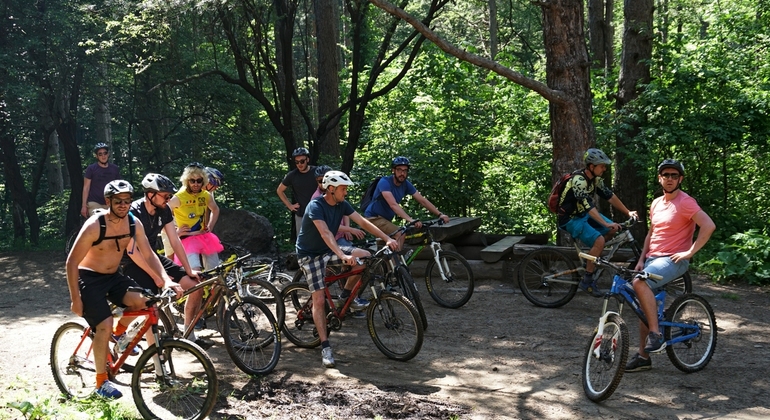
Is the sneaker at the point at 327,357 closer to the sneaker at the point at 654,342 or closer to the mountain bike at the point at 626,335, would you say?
the mountain bike at the point at 626,335

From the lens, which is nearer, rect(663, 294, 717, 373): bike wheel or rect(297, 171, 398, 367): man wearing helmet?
rect(663, 294, 717, 373): bike wheel

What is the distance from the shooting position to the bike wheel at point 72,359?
20.5 ft

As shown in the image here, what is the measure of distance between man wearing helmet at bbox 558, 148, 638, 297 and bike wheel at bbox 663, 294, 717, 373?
2298 millimetres

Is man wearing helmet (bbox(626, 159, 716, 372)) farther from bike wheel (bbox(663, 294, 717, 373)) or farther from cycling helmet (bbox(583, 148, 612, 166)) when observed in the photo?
cycling helmet (bbox(583, 148, 612, 166))

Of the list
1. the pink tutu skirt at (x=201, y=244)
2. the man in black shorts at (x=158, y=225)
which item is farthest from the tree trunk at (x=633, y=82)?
the man in black shorts at (x=158, y=225)

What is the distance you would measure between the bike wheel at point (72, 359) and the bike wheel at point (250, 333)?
1.19 meters

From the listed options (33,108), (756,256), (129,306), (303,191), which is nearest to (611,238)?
(756,256)

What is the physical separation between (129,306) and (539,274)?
224 inches

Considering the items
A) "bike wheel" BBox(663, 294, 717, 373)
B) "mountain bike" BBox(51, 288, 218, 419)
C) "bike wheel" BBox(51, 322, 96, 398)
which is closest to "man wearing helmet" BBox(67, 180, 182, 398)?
"mountain bike" BBox(51, 288, 218, 419)

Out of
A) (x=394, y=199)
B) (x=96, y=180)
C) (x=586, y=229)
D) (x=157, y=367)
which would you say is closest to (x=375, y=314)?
(x=157, y=367)

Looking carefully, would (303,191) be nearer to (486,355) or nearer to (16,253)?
(486,355)

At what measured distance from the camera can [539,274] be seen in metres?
9.89

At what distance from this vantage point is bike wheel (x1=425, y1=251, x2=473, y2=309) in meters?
9.80

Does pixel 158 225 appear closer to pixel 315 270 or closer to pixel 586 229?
pixel 315 270
